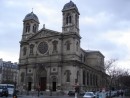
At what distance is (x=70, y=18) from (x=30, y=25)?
1481cm

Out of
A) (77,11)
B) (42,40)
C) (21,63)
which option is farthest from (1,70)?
(77,11)

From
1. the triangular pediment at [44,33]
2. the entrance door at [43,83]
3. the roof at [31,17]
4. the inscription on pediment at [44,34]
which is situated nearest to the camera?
the entrance door at [43,83]

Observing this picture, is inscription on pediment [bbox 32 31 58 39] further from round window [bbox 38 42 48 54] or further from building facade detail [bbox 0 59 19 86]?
building facade detail [bbox 0 59 19 86]

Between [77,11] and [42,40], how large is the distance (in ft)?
42.9

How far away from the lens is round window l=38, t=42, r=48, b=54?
65.4m

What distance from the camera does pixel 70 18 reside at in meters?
64.4

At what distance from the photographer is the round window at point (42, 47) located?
215 ft

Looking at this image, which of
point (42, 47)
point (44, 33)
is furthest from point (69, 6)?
point (42, 47)

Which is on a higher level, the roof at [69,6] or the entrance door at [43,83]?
the roof at [69,6]

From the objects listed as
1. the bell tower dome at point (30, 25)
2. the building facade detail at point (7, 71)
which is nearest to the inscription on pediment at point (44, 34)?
the bell tower dome at point (30, 25)

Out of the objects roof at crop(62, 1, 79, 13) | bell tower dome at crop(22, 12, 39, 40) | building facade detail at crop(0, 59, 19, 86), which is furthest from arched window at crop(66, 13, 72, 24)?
building facade detail at crop(0, 59, 19, 86)

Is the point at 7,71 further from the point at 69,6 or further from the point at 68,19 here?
the point at 69,6

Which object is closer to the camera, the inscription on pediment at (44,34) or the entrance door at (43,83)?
the entrance door at (43,83)

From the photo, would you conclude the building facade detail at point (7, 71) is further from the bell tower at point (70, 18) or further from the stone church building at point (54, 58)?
the bell tower at point (70, 18)
